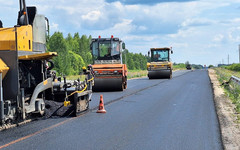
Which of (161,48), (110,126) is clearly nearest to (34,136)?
(110,126)

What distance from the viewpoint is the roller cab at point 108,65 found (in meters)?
20.2

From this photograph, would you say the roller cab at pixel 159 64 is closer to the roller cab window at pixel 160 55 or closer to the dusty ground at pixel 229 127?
the roller cab window at pixel 160 55

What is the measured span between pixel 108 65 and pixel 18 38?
38.7ft

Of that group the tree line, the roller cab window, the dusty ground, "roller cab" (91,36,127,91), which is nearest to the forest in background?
the tree line

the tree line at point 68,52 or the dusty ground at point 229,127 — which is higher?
the tree line at point 68,52

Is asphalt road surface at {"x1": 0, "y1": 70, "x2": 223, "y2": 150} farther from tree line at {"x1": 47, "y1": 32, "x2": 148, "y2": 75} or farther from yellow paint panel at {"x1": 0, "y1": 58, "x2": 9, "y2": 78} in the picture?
tree line at {"x1": 47, "y1": 32, "x2": 148, "y2": 75}

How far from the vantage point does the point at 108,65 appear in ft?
67.2

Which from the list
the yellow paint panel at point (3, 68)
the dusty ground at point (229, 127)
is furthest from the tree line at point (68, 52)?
the yellow paint panel at point (3, 68)

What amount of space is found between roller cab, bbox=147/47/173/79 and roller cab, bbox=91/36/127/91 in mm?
14735

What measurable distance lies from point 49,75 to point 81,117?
1583 millimetres

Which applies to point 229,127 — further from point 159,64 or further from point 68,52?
point 68,52

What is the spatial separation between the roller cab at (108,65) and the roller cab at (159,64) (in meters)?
14.7

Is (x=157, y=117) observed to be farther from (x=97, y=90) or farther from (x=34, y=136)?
(x=97, y=90)

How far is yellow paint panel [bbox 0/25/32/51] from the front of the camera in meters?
8.73
